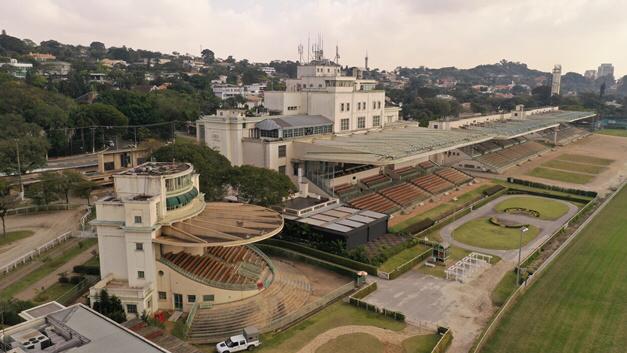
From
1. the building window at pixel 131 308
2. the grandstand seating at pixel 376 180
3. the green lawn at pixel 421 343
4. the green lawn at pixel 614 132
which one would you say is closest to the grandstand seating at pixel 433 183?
the grandstand seating at pixel 376 180

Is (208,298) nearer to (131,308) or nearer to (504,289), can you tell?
(131,308)

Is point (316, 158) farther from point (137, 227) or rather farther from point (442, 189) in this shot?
point (137, 227)

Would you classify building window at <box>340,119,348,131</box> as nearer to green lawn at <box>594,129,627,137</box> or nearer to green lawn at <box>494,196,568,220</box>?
green lawn at <box>494,196,568,220</box>

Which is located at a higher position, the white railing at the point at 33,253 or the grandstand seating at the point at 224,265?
the grandstand seating at the point at 224,265

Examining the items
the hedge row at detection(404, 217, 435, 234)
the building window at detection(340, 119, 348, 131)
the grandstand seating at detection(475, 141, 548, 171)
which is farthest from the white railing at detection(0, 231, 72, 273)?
the grandstand seating at detection(475, 141, 548, 171)

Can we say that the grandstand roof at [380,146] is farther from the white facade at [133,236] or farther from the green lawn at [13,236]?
the green lawn at [13,236]

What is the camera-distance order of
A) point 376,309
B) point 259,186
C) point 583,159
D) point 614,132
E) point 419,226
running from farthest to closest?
point 614,132, point 583,159, point 419,226, point 259,186, point 376,309

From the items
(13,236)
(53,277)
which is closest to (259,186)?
(53,277)
